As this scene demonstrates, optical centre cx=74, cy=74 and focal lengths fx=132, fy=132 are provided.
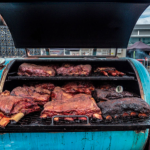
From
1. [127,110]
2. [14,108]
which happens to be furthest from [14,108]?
[127,110]

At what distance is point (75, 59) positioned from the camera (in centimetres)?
275

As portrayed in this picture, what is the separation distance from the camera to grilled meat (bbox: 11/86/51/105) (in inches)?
90.9

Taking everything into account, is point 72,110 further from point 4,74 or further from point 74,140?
point 4,74

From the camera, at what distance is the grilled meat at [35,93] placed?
231 centimetres

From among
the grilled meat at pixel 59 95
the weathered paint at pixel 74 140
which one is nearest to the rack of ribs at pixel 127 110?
the weathered paint at pixel 74 140

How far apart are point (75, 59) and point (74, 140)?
1.52m

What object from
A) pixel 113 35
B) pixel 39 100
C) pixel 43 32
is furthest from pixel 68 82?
pixel 113 35

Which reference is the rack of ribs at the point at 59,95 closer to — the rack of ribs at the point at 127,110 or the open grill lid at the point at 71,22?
the rack of ribs at the point at 127,110

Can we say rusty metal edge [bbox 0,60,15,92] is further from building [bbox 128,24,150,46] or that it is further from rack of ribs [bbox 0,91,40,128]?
building [bbox 128,24,150,46]

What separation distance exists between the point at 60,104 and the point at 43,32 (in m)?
1.80

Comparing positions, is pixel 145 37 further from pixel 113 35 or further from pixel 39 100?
pixel 39 100

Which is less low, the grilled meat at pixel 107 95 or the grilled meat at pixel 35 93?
the grilled meat at pixel 35 93

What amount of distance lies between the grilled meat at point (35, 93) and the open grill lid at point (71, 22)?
3.90ft

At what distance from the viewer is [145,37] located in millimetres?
20922
